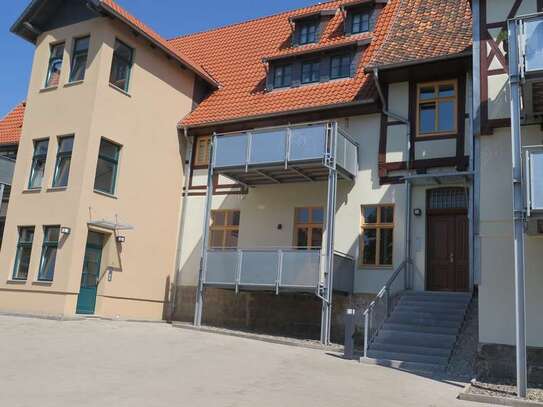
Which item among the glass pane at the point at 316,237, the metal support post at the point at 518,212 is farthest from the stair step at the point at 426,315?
the glass pane at the point at 316,237

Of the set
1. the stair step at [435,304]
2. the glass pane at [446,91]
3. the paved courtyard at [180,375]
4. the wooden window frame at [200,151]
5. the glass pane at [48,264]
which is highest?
the glass pane at [446,91]

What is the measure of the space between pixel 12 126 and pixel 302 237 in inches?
534

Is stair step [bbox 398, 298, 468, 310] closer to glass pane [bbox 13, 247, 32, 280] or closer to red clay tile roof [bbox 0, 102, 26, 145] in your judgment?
glass pane [bbox 13, 247, 32, 280]

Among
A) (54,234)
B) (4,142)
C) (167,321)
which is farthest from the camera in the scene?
(4,142)

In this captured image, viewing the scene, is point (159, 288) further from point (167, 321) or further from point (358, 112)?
point (358, 112)

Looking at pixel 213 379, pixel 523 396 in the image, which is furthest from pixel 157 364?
pixel 523 396

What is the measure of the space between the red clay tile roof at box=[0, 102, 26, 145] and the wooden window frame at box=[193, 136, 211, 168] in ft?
22.6

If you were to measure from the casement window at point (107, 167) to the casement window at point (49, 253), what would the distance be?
173cm

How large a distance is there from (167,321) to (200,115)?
6.96m

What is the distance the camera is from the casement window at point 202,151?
2066 centimetres

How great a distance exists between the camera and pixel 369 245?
1673 cm

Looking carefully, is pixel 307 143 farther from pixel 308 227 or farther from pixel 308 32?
pixel 308 32

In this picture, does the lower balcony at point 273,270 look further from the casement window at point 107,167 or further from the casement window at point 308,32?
the casement window at point 308,32

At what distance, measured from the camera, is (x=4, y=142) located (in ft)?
74.4
